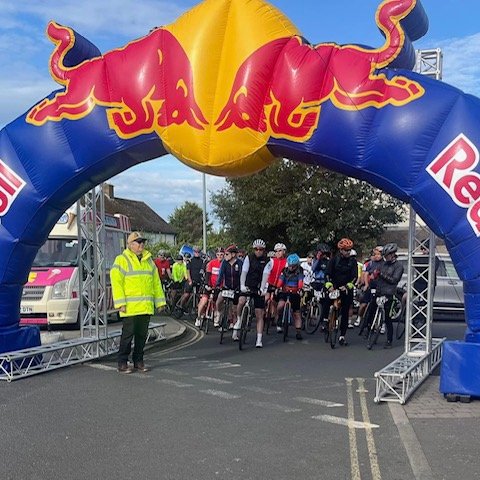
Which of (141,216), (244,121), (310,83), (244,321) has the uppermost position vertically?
(141,216)

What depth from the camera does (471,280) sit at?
22.7ft

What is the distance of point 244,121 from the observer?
304 inches

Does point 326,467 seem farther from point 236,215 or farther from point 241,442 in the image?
point 236,215

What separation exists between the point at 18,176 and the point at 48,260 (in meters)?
5.32

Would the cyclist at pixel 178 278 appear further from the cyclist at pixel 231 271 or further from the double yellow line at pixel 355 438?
the double yellow line at pixel 355 438

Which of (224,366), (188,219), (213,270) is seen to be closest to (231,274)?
(213,270)

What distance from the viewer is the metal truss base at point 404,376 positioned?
695 centimetres

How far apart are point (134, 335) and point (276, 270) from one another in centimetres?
445

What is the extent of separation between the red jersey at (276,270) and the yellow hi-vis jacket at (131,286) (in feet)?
13.7

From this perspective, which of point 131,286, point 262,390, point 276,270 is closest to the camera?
point 262,390

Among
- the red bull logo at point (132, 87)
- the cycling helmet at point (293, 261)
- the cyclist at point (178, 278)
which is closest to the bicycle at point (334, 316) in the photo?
the cycling helmet at point (293, 261)

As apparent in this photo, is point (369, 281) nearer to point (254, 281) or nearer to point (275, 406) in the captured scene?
point (254, 281)

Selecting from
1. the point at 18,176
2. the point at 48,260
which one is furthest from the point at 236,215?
the point at 18,176

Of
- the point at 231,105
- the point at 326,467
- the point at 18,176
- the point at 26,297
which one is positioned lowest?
the point at 326,467
